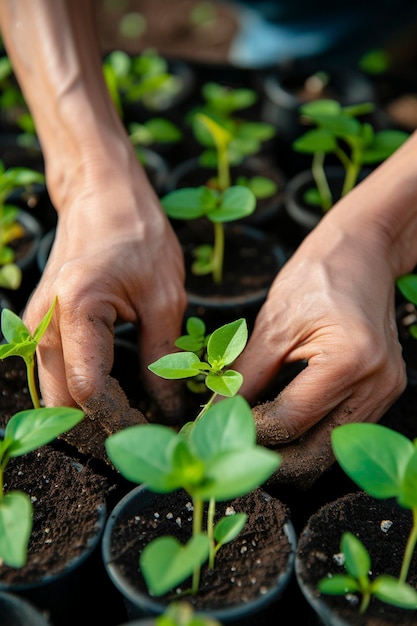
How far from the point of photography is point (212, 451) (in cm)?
82

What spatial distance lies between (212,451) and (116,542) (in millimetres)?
246

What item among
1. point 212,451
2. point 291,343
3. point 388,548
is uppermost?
point 212,451

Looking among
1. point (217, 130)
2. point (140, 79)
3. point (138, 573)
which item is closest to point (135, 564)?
point (138, 573)

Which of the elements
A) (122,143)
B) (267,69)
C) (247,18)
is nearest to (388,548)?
(122,143)

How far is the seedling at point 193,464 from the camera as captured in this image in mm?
745

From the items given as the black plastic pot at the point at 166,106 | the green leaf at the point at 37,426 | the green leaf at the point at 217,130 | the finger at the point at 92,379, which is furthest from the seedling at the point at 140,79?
the green leaf at the point at 37,426

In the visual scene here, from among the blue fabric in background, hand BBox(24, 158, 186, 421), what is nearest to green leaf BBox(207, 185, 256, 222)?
hand BBox(24, 158, 186, 421)

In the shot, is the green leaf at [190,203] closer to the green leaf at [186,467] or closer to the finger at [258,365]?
the finger at [258,365]

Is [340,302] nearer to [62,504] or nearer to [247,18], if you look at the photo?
[62,504]

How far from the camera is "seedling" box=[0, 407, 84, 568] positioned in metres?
0.81

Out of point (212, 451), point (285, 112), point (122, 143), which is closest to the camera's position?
point (212, 451)

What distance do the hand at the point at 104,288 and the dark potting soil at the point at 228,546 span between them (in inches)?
7.3

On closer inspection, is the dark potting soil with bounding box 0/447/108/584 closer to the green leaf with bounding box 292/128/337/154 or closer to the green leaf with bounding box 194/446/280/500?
the green leaf with bounding box 194/446/280/500

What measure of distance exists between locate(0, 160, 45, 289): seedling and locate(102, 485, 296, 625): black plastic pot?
65cm
